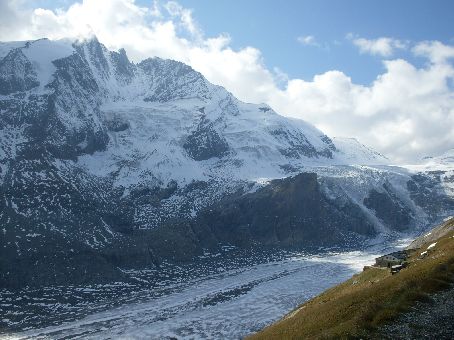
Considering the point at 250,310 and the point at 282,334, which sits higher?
the point at 282,334

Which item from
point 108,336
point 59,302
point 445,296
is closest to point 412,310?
point 445,296

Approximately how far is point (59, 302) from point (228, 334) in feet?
241

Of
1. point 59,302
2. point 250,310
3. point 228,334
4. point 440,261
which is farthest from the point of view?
point 59,302

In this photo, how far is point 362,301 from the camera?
182 feet

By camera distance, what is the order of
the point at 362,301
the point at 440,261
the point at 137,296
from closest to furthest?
the point at 362,301 → the point at 440,261 → the point at 137,296

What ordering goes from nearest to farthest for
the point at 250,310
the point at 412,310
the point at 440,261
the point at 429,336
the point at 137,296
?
the point at 429,336
the point at 412,310
the point at 440,261
the point at 250,310
the point at 137,296

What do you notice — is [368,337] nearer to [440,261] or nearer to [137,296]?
[440,261]

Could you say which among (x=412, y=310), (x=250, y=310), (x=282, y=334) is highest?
(x=412, y=310)

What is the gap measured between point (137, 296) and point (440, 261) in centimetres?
14326

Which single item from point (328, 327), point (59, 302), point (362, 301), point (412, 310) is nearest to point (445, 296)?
point (412, 310)

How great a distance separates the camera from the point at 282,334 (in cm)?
6116

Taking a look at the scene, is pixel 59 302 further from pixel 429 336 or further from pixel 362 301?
pixel 429 336

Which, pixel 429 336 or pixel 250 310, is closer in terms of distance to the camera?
pixel 429 336

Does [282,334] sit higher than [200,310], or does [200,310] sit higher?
[282,334]
